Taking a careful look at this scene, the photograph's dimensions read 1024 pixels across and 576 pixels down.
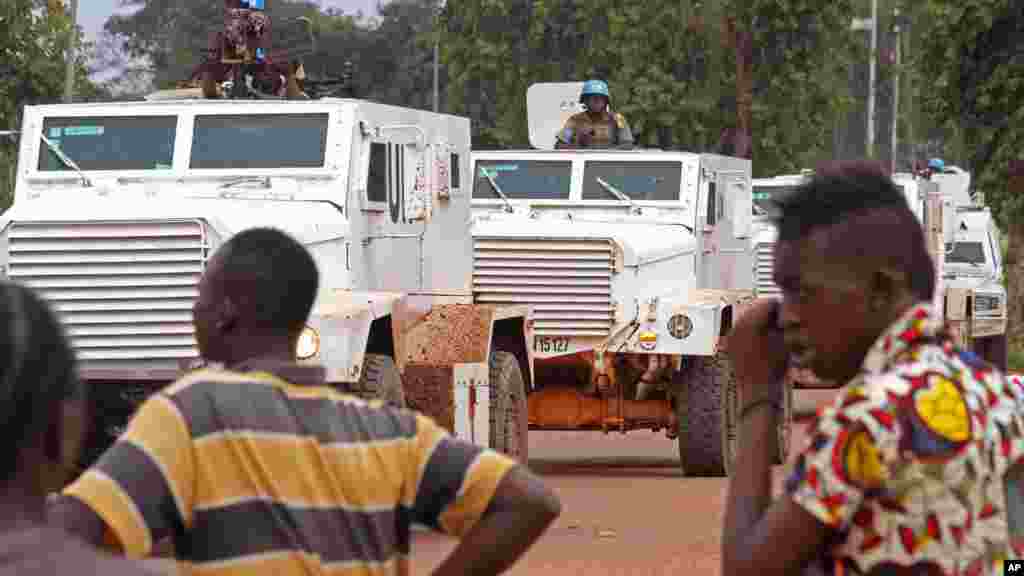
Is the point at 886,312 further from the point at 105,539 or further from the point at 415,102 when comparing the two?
the point at 415,102

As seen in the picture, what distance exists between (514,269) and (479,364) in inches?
115

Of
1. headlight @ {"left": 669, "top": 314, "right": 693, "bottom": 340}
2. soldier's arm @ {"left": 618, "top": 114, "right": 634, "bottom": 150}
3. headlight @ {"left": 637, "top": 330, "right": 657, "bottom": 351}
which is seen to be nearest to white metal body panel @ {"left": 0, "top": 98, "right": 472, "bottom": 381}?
headlight @ {"left": 637, "top": 330, "right": 657, "bottom": 351}

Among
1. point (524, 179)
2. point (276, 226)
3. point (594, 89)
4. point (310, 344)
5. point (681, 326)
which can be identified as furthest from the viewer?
point (594, 89)

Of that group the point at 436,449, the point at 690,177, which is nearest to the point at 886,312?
the point at 436,449

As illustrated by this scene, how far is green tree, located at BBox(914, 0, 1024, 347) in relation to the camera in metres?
32.0

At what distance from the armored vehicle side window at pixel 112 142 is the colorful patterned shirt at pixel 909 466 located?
1016 centimetres

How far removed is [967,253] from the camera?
3062 centimetres

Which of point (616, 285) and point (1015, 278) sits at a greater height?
point (1015, 278)

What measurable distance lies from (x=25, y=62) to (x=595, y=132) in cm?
925

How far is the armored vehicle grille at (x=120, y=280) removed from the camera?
11.5m

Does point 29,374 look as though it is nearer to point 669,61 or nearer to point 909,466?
point 909,466

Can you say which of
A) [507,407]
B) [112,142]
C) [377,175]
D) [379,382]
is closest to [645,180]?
[507,407]

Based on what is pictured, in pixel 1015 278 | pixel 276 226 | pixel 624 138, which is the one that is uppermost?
pixel 624 138

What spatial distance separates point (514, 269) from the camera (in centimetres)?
1664
